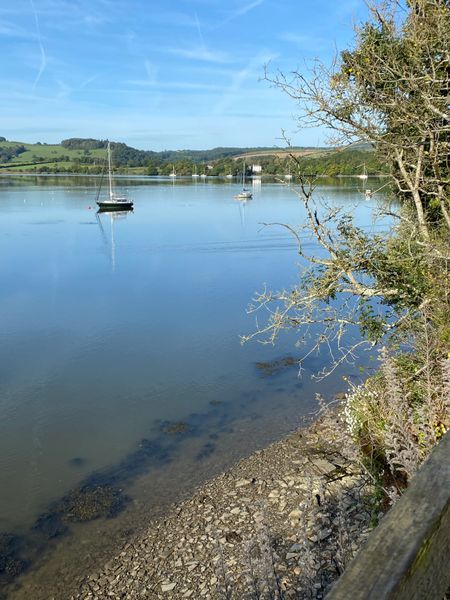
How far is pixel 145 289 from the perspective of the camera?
24.9 m

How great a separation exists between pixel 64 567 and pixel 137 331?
11.1 meters

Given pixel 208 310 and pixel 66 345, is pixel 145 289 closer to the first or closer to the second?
pixel 208 310

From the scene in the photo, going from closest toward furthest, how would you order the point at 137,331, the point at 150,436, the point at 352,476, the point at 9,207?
1. the point at 352,476
2. the point at 150,436
3. the point at 137,331
4. the point at 9,207

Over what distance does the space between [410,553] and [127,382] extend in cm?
1299

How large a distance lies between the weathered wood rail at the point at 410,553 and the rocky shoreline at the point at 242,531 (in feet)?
9.94

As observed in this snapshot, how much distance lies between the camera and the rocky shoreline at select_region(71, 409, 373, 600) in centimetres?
609

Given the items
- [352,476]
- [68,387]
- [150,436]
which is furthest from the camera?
[68,387]

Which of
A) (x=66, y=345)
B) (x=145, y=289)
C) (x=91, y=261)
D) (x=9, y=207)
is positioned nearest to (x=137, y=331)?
(x=66, y=345)

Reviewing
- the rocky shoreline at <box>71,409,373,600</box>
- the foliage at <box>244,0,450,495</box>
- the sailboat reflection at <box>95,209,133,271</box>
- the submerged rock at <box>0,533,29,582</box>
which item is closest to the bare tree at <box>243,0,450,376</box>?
the foliage at <box>244,0,450,495</box>

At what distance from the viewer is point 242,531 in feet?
25.0

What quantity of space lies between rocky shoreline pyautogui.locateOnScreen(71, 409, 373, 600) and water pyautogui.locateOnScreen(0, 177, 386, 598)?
52cm

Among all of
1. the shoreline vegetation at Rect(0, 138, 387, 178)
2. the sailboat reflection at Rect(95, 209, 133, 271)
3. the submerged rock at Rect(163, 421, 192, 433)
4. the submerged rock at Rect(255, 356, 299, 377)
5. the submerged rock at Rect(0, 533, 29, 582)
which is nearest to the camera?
the submerged rock at Rect(0, 533, 29, 582)

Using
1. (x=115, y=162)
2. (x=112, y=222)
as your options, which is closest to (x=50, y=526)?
(x=112, y=222)

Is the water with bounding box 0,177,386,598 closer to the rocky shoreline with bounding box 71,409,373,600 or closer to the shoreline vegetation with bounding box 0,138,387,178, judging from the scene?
the rocky shoreline with bounding box 71,409,373,600
